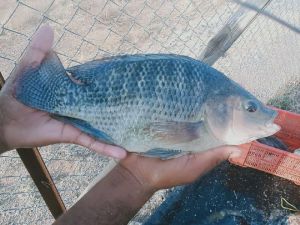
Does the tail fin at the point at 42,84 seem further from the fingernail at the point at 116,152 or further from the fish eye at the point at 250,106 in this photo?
the fish eye at the point at 250,106

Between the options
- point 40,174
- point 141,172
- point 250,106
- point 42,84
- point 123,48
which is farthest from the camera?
point 123,48

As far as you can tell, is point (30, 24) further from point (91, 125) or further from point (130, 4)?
point (91, 125)

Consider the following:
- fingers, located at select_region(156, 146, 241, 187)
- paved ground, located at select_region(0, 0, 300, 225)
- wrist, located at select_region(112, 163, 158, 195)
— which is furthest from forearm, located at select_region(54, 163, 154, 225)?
paved ground, located at select_region(0, 0, 300, 225)

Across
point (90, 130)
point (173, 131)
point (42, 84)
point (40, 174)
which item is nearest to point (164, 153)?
point (173, 131)

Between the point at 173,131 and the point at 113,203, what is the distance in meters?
0.58

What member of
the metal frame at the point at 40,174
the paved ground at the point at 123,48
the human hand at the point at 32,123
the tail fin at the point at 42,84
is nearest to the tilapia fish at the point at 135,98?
the tail fin at the point at 42,84

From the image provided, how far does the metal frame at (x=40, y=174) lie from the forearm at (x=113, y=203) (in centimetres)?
38

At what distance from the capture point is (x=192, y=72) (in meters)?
2.23

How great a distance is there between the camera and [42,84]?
7.16ft

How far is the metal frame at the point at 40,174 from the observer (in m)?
2.66

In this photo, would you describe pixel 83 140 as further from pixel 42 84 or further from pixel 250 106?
pixel 250 106

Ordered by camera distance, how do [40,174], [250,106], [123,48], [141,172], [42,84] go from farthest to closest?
[123,48] → [40,174] → [141,172] → [250,106] → [42,84]

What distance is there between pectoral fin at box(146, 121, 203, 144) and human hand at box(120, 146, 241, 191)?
163 millimetres

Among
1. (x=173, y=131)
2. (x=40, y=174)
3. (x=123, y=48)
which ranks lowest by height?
(x=123, y=48)
